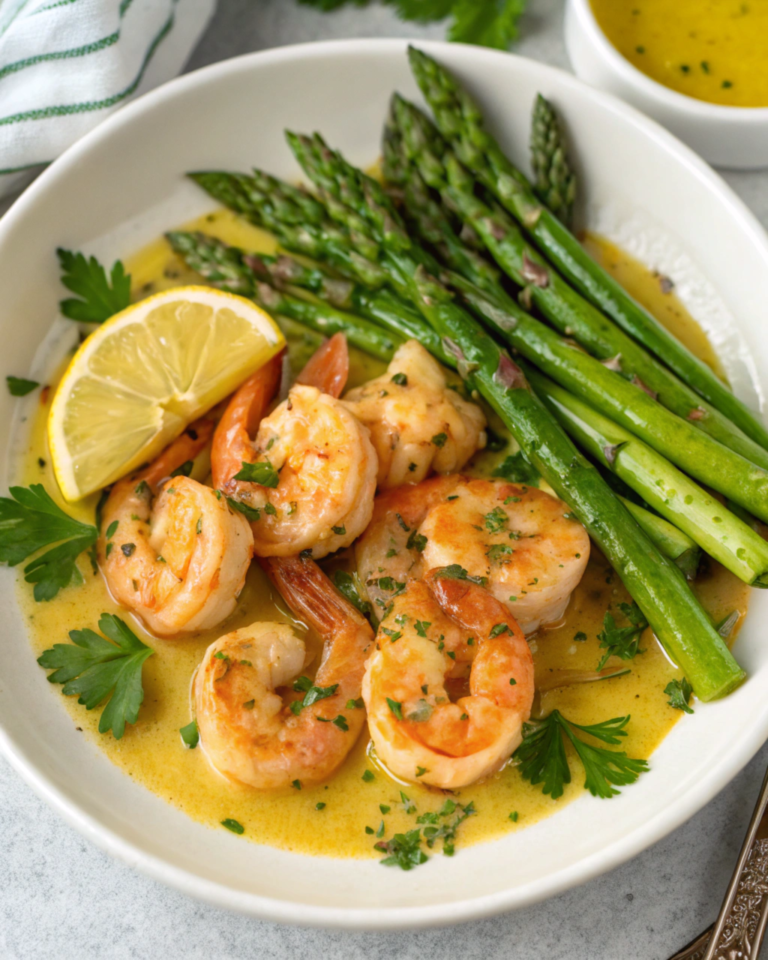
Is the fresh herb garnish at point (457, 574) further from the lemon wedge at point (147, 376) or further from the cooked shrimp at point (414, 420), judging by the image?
the lemon wedge at point (147, 376)

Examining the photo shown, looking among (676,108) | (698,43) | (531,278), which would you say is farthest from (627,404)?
(698,43)

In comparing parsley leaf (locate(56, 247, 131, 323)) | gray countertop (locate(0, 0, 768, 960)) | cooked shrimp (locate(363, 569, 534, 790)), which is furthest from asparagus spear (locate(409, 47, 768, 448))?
parsley leaf (locate(56, 247, 131, 323))

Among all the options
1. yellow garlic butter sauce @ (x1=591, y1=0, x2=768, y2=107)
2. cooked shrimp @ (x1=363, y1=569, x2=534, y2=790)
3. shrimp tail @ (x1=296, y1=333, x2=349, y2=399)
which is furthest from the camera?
yellow garlic butter sauce @ (x1=591, y1=0, x2=768, y2=107)

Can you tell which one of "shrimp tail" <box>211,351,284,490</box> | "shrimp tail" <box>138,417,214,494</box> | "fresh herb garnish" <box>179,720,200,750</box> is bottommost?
"fresh herb garnish" <box>179,720,200,750</box>

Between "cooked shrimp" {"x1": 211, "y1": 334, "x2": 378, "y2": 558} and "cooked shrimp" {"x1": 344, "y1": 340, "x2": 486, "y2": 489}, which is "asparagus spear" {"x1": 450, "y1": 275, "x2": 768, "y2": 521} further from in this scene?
"cooked shrimp" {"x1": 211, "y1": 334, "x2": 378, "y2": 558}

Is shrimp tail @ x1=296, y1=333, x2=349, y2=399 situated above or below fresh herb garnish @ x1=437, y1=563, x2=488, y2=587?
above

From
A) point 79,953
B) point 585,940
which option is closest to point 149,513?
point 79,953
